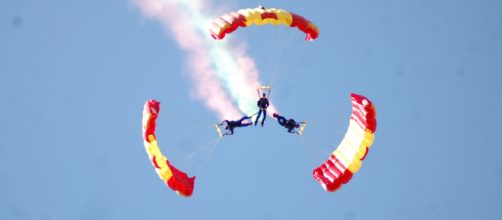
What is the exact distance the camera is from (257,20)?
31750 millimetres

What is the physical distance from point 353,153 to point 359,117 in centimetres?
117

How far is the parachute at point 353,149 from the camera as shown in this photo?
31391mm

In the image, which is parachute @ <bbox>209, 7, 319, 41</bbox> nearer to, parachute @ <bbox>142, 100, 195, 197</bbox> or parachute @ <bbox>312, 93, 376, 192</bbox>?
parachute @ <bbox>312, 93, 376, 192</bbox>

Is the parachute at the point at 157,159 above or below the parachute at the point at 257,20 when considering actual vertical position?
below

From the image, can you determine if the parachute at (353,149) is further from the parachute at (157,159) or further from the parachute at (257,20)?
the parachute at (157,159)

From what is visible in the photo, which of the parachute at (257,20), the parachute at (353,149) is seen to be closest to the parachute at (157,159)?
the parachute at (257,20)

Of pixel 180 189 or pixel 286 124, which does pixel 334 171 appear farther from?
pixel 180 189

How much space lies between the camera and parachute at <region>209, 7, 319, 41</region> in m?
31.4

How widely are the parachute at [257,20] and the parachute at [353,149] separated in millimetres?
2679

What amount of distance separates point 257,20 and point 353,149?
4.96 m

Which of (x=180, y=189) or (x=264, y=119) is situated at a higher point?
(x=264, y=119)

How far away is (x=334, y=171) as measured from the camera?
3191 cm

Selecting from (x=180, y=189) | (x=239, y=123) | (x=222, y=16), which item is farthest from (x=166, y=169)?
(x=222, y=16)

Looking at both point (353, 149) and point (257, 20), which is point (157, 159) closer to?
point (257, 20)
